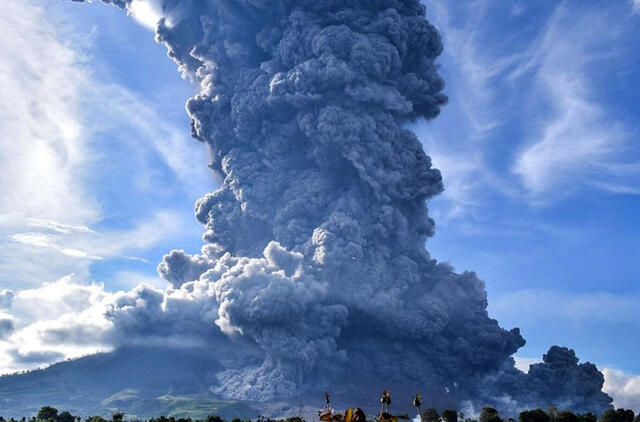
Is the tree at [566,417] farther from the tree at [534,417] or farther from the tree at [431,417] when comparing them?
the tree at [431,417]

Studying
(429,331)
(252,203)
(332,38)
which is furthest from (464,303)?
(332,38)

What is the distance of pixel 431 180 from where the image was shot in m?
178

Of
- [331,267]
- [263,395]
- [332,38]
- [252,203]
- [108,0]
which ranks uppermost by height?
[108,0]

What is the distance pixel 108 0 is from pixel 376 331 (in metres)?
125

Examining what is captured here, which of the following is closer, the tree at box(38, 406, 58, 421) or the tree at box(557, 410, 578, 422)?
the tree at box(557, 410, 578, 422)

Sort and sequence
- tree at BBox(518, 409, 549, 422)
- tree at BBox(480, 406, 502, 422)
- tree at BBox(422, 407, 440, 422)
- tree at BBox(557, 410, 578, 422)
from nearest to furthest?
tree at BBox(557, 410, 578, 422)
tree at BBox(518, 409, 549, 422)
tree at BBox(480, 406, 502, 422)
tree at BBox(422, 407, 440, 422)

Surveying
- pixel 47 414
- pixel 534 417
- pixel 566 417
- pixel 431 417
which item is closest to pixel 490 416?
pixel 534 417

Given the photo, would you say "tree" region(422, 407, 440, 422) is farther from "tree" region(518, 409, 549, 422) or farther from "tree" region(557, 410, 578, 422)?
"tree" region(557, 410, 578, 422)

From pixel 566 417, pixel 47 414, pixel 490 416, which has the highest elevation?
pixel 490 416

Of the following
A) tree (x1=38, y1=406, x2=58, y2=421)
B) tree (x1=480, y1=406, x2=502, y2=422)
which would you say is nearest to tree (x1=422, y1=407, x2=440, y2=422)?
tree (x1=480, y1=406, x2=502, y2=422)

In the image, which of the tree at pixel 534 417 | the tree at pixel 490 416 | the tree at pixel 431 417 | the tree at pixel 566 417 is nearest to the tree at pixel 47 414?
the tree at pixel 431 417

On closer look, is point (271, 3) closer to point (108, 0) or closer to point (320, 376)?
point (108, 0)

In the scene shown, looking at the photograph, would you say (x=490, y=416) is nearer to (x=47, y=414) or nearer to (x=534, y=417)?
(x=534, y=417)

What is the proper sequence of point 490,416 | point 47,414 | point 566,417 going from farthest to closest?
point 47,414, point 490,416, point 566,417
